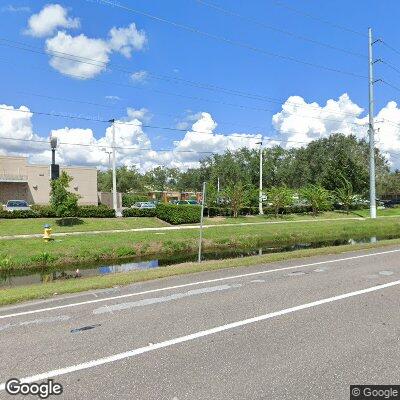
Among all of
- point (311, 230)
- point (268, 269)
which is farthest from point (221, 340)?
point (311, 230)

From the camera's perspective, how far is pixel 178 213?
32.7 m

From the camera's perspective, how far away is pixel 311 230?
2981cm

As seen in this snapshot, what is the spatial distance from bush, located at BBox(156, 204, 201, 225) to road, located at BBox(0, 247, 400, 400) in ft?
75.4

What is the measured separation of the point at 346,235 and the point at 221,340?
1014 inches

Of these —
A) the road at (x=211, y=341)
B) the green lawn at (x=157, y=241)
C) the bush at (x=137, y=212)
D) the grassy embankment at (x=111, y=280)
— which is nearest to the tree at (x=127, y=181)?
the bush at (x=137, y=212)

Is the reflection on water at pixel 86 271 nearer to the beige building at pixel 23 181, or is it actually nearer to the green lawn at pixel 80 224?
the green lawn at pixel 80 224

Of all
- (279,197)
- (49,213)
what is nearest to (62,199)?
(49,213)

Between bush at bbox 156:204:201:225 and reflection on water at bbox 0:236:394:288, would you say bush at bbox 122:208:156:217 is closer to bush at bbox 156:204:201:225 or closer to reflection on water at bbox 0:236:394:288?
bush at bbox 156:204:201:225

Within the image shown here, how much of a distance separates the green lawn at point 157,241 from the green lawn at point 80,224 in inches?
151

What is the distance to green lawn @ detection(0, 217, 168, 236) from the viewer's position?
83.8 feet

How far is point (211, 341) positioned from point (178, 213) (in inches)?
1077

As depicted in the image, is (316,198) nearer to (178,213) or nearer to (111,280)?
(178,213)

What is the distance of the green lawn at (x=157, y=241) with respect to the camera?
62.8ft

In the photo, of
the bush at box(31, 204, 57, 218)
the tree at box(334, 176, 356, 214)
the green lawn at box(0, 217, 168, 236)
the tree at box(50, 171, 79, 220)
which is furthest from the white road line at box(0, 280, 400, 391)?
the tree at box(334, 176, 356, 214)
